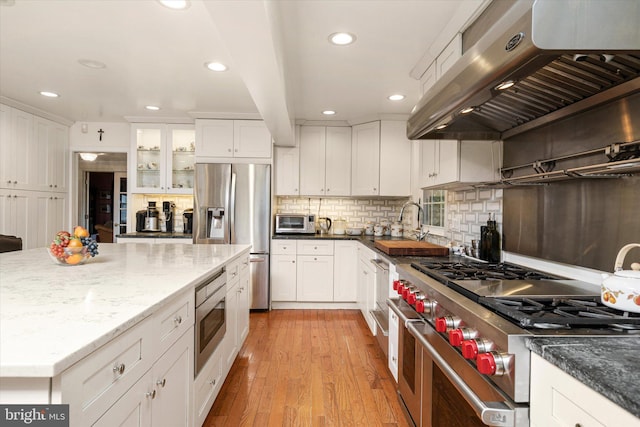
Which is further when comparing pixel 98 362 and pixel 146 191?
pixel 146 191

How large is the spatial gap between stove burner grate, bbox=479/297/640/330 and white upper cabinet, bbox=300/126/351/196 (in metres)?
3.54

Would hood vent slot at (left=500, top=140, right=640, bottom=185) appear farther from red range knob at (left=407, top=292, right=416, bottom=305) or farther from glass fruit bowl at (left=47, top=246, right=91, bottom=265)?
glass fruit bowl at (left=47, top=246, right=91, bottom=265)

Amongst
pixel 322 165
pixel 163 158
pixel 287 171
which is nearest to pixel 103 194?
pixel 163 158

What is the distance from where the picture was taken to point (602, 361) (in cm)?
77

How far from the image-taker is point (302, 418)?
208 cm

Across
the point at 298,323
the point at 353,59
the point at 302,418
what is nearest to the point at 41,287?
the point at 302,418

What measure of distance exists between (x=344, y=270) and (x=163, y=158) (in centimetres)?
275

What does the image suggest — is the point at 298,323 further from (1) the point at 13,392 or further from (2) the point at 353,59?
(1) the point at 13,392

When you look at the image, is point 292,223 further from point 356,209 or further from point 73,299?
point 73,299

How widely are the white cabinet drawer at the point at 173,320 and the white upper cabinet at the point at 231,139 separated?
294cm

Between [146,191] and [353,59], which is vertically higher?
[353,59]

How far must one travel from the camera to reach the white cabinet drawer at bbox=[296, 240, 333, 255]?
4.36 metres

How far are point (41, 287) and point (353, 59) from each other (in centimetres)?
243

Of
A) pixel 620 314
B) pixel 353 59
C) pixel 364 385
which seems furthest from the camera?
pixel 353 59
